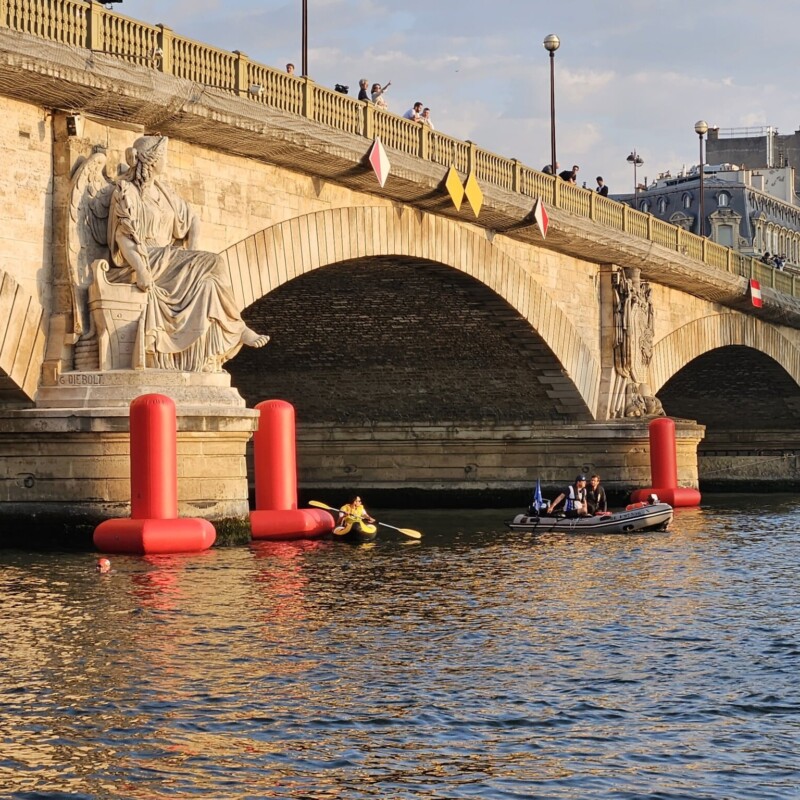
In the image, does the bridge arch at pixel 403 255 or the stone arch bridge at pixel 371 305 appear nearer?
the stone arch bridge at pixel 371 305

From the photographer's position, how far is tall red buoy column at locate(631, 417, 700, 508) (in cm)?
4144

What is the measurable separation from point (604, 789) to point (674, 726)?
2.16 metres

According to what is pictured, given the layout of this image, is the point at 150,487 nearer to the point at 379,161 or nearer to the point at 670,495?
the point at 379,161

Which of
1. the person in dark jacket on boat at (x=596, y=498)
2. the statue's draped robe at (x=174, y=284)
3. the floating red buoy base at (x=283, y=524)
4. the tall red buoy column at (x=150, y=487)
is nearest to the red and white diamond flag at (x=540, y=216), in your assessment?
the person in dark jacket on boat at (x=596, y=498)

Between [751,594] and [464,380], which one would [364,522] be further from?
[464,380]

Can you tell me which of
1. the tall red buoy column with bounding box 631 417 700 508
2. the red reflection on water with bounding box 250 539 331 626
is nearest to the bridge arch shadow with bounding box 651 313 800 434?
the tall red buoy column with bounding box 631 417 700 508

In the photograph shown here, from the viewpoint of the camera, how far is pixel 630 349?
144 feet

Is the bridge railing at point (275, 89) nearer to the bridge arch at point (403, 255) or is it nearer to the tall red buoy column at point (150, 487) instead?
the bridge arch at point (403, 255)

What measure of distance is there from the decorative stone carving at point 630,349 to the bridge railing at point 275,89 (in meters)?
1.51

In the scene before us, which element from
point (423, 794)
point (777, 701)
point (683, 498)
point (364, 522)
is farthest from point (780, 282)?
point (423, 794)

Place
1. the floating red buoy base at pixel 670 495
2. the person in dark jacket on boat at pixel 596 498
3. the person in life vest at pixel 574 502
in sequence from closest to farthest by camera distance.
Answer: the person in life vest at pixel 574 502 → the person in dark jacket on boat at pixel 596 498 → the floating red buoy base at pixel 670 495

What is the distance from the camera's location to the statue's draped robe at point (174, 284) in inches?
992

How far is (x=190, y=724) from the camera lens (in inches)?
543

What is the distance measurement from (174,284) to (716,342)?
2910 cm
